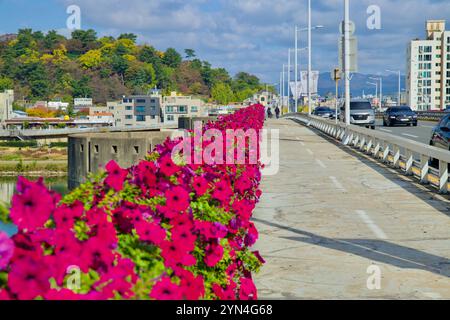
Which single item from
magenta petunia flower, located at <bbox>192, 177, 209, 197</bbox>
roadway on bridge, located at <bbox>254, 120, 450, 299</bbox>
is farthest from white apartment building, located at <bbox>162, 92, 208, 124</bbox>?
magenta petunia flower, located at <bbox>192, 177, 209, 197</bbox>

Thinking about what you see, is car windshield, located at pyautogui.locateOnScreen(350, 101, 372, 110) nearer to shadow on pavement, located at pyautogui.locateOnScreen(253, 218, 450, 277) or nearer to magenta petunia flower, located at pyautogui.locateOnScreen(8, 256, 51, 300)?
shadow on pavement, located at pyautogui.locateOnScreen(253, 218, 450, 277)

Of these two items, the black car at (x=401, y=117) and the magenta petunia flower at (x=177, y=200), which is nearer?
the magenta petunia flower at (x=177, y=200)

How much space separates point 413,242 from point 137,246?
6.61 metres

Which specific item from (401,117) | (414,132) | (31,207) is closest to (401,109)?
(401,117)

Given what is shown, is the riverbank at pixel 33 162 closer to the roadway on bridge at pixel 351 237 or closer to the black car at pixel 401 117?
the black car at pixel 401 117

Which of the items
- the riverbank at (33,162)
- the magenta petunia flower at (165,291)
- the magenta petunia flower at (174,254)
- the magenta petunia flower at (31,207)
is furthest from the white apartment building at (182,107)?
the magenta petunia flower at (31,207)

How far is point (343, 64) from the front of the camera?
104 feet

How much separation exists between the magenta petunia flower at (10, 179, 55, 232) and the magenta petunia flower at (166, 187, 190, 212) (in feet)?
6.83

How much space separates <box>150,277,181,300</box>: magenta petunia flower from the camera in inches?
145

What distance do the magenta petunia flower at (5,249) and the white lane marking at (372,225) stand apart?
8055mm

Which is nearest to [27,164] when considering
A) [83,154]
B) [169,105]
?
[169,105]

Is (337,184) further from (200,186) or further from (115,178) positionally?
(115,178)

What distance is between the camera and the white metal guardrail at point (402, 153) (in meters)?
15.7
